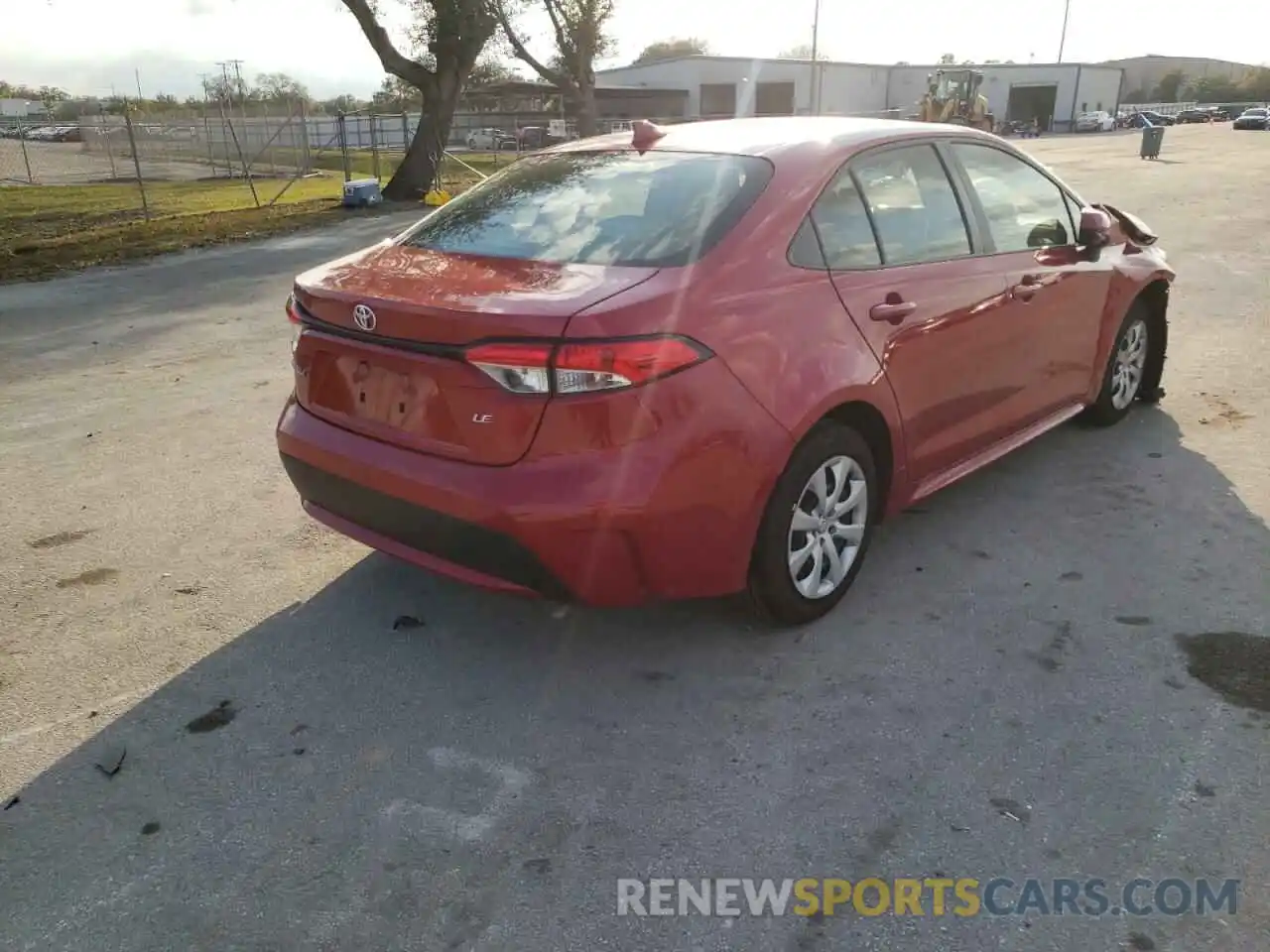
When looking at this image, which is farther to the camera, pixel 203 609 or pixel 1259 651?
pixel 203 609

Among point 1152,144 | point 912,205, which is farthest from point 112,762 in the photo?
point 1152,144

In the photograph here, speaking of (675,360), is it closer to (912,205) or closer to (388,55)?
(912,205)

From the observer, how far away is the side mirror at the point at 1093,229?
465 cm

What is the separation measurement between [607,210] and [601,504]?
1.24 m

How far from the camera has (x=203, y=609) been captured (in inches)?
146

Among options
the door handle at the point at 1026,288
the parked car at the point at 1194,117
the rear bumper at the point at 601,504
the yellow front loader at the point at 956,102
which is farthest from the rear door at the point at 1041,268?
the parked car at the point at 1194,117

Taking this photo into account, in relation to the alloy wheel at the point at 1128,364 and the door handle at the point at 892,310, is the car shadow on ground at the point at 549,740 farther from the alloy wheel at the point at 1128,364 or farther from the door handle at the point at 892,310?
the alloy wheel at the point at 1128,364

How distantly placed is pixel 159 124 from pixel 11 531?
27887mm

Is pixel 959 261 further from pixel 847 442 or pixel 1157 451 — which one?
pixel 1157 451

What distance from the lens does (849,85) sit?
69750 millimetres

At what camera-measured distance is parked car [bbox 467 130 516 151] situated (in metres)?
48.0

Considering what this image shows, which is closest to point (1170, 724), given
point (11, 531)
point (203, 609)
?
point (203, 609)

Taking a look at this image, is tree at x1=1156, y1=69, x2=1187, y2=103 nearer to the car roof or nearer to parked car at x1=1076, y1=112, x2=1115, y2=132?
parked car at x1=1076, y1=112, x2=1115, y2=132

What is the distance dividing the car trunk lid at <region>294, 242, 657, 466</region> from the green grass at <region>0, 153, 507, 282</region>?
9487 millimetres
